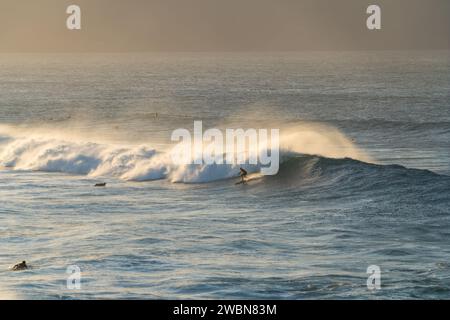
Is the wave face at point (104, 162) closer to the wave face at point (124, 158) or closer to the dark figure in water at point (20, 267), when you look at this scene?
the wave face at point (124, 158)

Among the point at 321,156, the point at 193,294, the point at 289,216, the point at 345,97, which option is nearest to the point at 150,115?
the point at 345,97

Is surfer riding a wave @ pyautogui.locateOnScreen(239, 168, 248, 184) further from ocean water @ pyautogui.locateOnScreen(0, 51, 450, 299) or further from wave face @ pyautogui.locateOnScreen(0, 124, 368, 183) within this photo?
wave face @ pyautogui.locateOnScreen(0, 124, 368, 183)

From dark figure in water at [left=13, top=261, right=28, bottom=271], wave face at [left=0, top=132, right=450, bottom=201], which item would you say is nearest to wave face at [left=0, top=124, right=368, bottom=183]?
wave face at [left=0, top=132, right=450, bottom=201]

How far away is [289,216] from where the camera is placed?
3359 centimetres

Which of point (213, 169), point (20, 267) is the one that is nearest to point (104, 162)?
point (213, 169)

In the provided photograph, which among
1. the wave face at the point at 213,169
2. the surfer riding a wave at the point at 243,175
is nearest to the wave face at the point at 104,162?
the wave face at the point at 213,169

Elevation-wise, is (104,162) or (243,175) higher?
(104,162)

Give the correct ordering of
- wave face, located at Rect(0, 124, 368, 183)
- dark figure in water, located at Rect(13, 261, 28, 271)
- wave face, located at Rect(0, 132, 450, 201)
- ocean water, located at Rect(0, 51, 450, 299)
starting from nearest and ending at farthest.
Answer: ocean water, located at Rect(0, 51, 450, 299) < dark figure in water, located at Rect(13, 261, 28, 271) < wave face, located at Rect(0, 132, 450, 201) < wave face, located at Rect(0, 124, 368, 183)

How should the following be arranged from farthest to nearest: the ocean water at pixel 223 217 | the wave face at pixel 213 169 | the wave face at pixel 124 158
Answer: the wave face at pixel 124 158, the wave face at pixel 213 169, the ocean water at pixel 223 217

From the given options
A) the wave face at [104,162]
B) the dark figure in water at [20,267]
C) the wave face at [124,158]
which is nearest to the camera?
the dark figure in water at [20,267]

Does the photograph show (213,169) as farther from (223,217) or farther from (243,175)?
(223,217)

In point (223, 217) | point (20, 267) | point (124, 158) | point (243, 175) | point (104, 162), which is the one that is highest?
point (124, 158)

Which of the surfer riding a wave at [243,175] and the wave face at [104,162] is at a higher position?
the wave face at [104,162]
